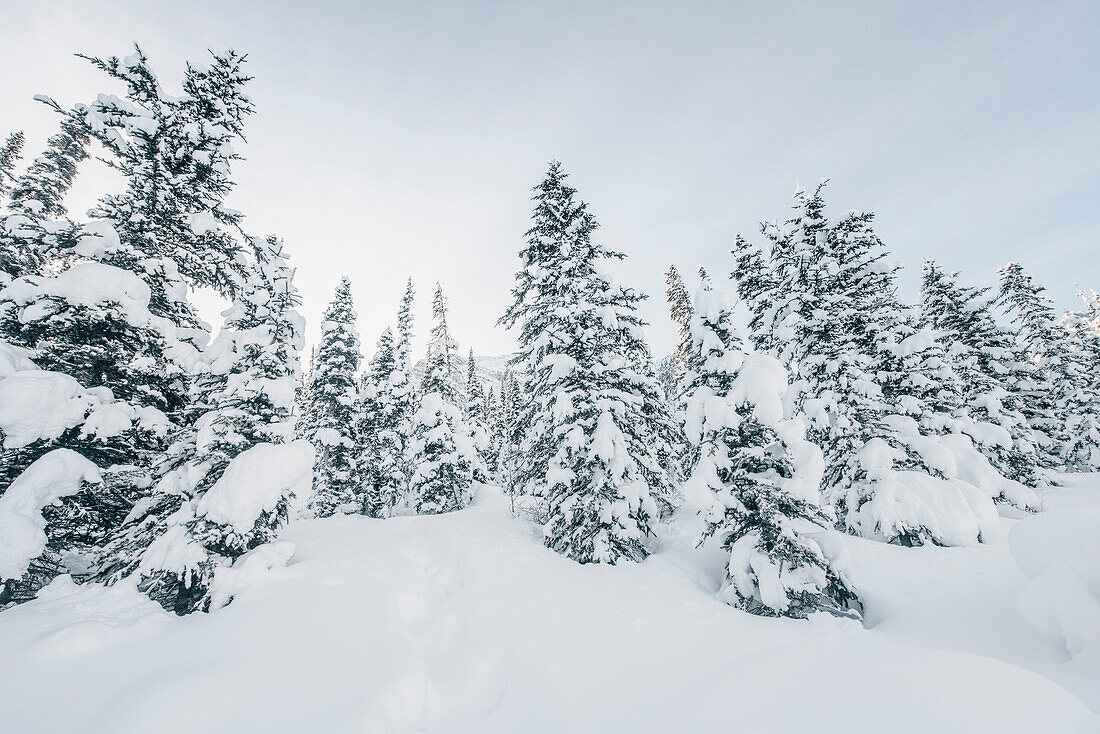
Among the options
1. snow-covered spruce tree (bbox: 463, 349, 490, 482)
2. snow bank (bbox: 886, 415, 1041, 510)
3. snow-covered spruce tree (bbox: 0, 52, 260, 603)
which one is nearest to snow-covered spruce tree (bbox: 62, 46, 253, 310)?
snow-covered spruce tree (bbox: 0, 52, 260, 603)

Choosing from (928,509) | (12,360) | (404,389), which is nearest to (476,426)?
(404,389)

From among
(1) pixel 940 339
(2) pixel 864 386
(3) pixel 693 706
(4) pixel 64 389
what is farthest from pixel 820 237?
(4) pixel 64 389

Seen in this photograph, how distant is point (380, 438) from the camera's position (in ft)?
83.7

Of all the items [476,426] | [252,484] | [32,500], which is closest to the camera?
[32,500]

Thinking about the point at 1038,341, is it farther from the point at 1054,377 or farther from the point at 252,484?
the point at 252,484

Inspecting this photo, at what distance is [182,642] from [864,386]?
55.6 ft

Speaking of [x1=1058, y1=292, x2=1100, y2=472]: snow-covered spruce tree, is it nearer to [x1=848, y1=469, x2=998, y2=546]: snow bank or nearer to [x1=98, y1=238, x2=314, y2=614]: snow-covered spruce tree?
Result: [x1=848, y1=469, x2=998, y2=546]: snow bank

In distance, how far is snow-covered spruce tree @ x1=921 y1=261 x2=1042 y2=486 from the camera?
20.8 meters

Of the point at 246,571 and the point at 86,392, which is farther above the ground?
the point at 86,392

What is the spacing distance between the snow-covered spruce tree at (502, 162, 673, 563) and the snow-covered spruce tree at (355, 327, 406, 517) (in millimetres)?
15214

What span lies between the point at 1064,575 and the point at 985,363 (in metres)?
27.5

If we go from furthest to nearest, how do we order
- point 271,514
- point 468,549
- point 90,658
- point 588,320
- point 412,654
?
point 588,320 < point 468,549 < point 271,514 < point 412,654 < point 90,658

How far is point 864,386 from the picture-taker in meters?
12.3

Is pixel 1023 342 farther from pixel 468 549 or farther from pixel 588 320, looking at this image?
pixel 468 549
